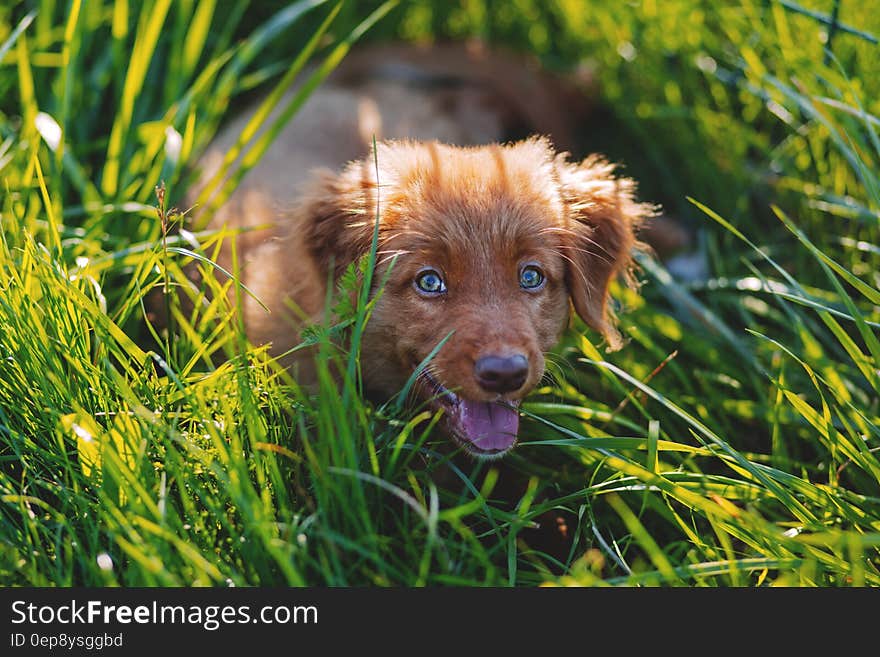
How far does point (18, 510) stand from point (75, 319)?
0.50m

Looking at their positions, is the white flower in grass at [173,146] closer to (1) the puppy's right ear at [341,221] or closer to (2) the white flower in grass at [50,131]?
(2) the white flower in grass at [50,131]

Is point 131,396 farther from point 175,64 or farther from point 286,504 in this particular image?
point 175,64

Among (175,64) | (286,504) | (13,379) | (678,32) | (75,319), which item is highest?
(678,32)

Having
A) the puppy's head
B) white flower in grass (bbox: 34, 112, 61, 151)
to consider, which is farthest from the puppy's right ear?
white flower in grass (bbox: 34, 112, 61, 151)

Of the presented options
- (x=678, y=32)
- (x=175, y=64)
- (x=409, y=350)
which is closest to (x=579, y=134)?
(x=678, y=32)

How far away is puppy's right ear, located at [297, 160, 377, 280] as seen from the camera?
231 cm

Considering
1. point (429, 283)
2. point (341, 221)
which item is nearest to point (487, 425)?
point (429, 283)

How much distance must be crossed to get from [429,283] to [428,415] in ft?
1.52

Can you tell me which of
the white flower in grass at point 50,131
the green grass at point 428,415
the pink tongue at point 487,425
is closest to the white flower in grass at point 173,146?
the green grass at point 428,415

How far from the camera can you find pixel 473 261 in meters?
2.17

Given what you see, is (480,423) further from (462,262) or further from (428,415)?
(462,262)

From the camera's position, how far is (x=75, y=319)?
6.75 feet

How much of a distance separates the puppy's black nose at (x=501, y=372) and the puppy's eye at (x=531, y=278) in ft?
1.21

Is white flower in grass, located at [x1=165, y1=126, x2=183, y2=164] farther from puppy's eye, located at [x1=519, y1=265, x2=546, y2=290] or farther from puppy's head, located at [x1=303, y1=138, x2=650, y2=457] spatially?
puppy's eye, located at [x1=519, y1=265, x2=546, y2=290]
